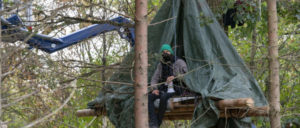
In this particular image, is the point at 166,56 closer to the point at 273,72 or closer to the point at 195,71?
the point at 195,71

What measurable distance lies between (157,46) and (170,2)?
0.67m

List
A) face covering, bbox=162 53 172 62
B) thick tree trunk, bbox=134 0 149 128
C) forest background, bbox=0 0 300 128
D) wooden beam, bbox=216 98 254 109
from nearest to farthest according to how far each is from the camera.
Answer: thick tree trunk, bbox=134 0 149 128 < forest background, bbox=0 0 300 128 < wooden beam, bbox=216 98 254 109 < face covering, bbox=162 53 172 62

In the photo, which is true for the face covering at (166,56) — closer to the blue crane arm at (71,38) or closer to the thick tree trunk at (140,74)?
the blue crane arm at (71,38)

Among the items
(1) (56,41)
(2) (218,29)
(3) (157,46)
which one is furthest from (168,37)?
(1) (56,41)

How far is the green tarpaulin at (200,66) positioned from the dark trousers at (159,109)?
10.8 inches

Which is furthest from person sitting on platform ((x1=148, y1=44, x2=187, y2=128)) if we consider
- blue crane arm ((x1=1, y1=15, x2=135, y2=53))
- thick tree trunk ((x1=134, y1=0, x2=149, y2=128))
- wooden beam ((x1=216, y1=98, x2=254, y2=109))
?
thick tree trunk ((x1=134, y1=0, x2=149, y2=128))

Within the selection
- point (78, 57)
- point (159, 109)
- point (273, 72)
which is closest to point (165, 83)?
point (159, 109)

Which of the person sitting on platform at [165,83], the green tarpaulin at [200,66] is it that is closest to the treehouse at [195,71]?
the green tarpaulin at [200,66]

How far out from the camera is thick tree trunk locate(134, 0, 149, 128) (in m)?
3.75

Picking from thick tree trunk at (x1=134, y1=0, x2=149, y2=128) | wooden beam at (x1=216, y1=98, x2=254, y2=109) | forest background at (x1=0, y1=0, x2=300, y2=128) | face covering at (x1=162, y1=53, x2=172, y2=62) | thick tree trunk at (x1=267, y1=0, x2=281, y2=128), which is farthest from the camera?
face covering at (x1=162, y1=53, x2=172, y2=62)

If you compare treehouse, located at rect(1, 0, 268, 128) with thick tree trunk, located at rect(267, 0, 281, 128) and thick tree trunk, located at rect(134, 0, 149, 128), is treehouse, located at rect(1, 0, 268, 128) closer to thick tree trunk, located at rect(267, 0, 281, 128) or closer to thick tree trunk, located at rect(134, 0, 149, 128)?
thick tree trunk, located at rect(267, 0, 281, 128)

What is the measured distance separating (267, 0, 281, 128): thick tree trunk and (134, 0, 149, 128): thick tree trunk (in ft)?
5.22

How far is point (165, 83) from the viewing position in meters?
A: 4.99

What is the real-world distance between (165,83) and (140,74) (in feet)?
4.10
